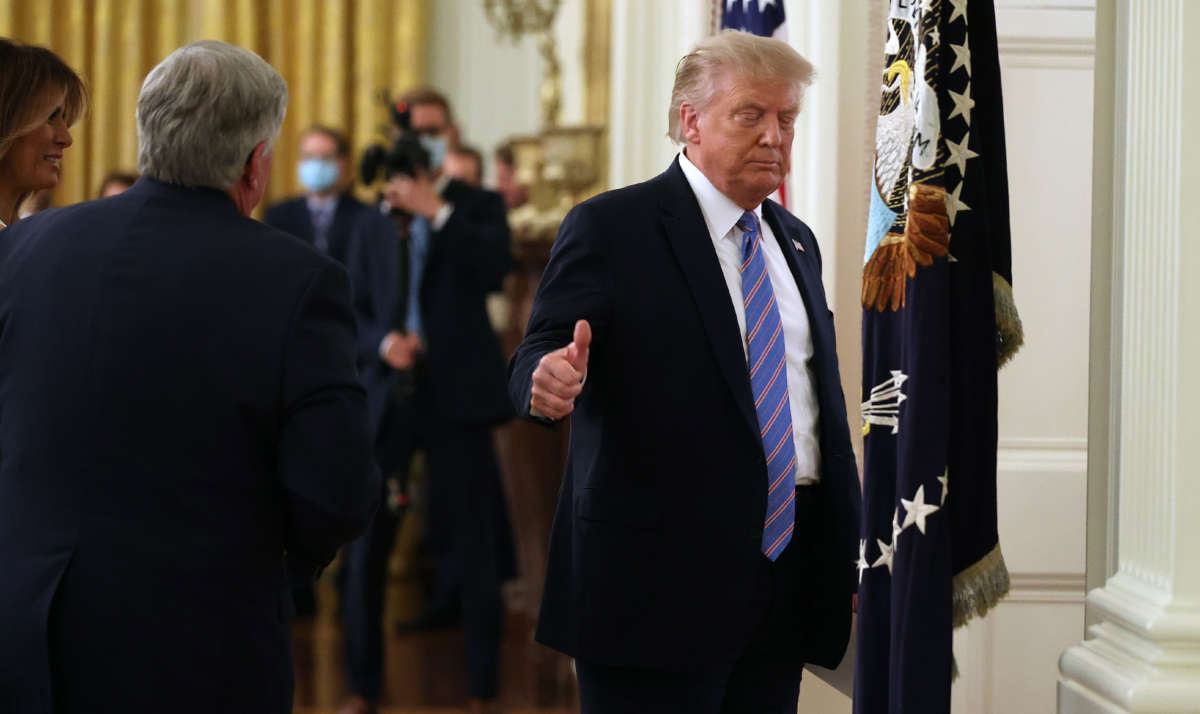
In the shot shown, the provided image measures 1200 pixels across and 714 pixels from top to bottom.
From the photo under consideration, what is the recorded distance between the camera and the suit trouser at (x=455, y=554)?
4.25 m

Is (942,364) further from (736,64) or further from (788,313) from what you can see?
(736,64)

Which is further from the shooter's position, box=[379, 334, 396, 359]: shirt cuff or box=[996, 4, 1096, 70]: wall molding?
box=[379, 334, 396, 359]: shirt cuff

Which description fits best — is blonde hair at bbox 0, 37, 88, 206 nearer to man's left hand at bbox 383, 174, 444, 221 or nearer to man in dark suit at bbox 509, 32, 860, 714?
man in dark suit at bbox 509, 32, 860, 714

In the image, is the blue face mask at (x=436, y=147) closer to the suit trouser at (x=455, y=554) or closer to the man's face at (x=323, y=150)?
the suit trouser at (x=455, y=554)

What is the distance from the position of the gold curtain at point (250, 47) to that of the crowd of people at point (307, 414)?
559 centimetres

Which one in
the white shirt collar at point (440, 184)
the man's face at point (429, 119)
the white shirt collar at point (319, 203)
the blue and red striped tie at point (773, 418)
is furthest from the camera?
the white shirt collar at point (319, 203)

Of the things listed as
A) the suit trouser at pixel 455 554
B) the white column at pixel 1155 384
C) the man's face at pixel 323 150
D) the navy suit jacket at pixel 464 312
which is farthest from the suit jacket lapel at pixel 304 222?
the white column at pixel 1155 384

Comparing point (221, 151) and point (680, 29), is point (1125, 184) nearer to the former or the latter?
point (221, 151)

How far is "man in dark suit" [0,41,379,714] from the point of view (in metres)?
1.73

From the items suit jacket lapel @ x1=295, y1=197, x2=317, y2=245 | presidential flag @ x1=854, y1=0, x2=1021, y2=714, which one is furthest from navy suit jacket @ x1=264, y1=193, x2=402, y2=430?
presidential flag @ x1=854, y1=0, x2=1021, y2=714

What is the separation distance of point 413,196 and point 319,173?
1.84 meters

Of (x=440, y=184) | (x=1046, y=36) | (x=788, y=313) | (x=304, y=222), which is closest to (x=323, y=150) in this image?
(x=304, y=222)

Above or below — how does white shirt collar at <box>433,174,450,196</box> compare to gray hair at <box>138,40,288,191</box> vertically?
above

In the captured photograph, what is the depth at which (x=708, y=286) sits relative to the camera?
2.26 metres
